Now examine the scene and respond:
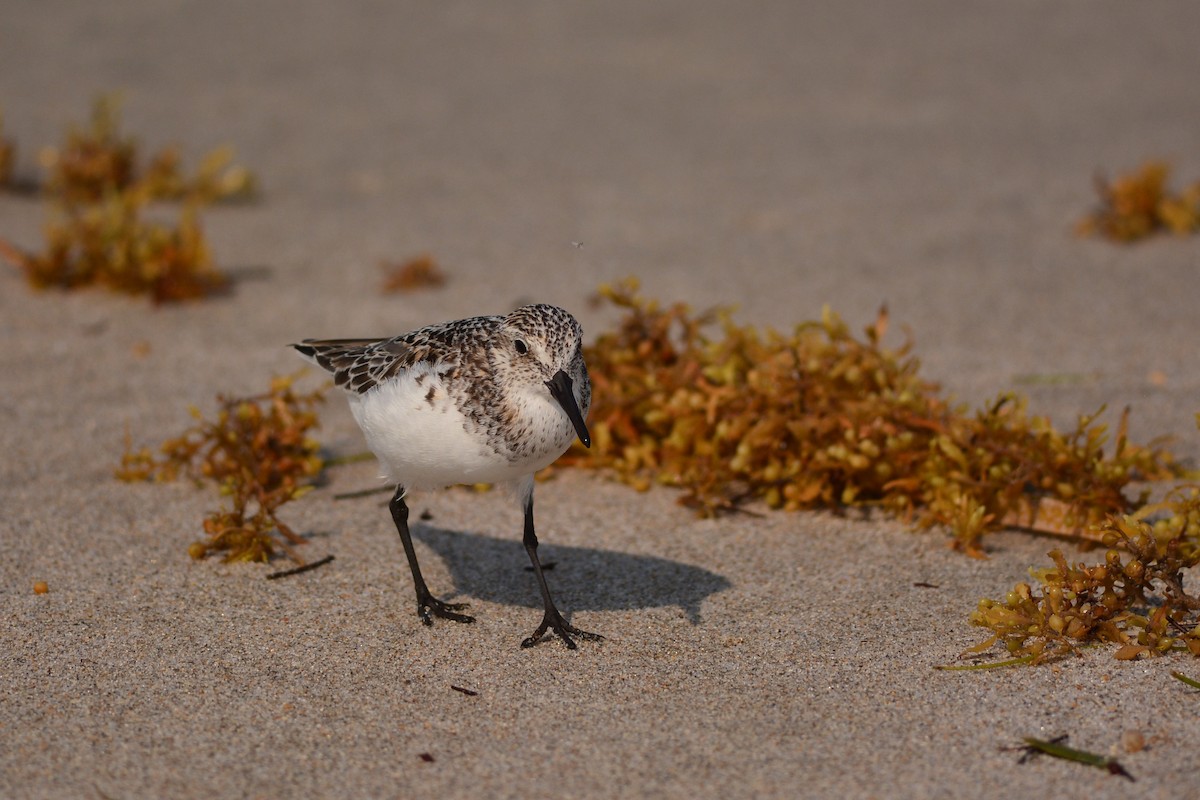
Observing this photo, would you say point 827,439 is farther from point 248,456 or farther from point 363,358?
point 248,456

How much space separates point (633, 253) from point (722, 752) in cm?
539

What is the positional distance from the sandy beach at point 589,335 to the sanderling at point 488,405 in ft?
2.14

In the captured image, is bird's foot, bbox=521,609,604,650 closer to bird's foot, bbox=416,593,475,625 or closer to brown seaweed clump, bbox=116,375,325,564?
bird's foot, bbox=416,593,475,625

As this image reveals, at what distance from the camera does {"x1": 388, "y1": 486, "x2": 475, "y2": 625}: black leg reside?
450 centimetres

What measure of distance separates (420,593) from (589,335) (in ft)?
10.1

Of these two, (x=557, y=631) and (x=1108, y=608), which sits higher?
(x=1108, y=608)

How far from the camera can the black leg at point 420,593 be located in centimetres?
450

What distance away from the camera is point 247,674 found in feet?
13.3

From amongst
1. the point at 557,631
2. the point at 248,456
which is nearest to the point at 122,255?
the point at 248,456

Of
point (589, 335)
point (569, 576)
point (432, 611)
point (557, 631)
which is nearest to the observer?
point (557, 631)

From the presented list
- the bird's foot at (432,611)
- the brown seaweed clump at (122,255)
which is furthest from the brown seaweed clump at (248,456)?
the brown seaweed clump at (122,255)

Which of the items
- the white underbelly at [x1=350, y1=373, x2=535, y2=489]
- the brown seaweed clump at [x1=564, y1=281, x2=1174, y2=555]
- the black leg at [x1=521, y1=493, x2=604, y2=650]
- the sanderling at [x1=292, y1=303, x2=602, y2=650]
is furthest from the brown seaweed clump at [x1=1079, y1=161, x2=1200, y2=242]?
the white underbelly at [x1=350, y1=373, x2=535, y2=489]

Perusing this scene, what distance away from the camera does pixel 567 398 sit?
3.99 m

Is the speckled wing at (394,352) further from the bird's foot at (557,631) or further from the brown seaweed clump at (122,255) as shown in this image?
the brown seaweed clump at (122,255)
